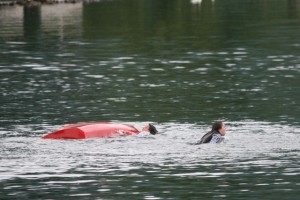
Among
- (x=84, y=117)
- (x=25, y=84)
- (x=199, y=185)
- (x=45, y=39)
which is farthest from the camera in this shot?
(x=45, y=39)

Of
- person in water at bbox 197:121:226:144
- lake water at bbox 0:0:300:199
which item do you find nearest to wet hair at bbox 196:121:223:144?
person in water at bbox 197:121:226:144

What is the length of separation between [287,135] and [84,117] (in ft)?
40.0

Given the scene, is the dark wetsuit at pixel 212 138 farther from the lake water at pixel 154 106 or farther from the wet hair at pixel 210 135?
the lake water at pixel 154 106

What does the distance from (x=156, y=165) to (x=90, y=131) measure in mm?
6324

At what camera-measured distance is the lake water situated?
128 ft

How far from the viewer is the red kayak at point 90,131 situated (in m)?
47.2

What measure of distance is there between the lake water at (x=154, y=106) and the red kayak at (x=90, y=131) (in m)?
0.61

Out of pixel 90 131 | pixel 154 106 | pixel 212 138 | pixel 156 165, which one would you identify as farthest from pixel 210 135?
pixel 154 106

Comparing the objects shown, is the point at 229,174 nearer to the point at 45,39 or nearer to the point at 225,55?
the point at 225,55

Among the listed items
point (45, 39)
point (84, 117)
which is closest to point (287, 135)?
point (84, 117)

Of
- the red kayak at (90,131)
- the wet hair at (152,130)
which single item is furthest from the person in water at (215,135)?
the red kayak at (90,131)

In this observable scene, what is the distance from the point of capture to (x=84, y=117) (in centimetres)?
5666

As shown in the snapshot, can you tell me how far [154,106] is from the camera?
2365 inches

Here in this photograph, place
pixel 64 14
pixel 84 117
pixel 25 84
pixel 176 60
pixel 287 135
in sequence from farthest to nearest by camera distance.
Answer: pixel 64 14, pixel 176 60, pixel 25 84, pixel 84 117, pixel 287 135
